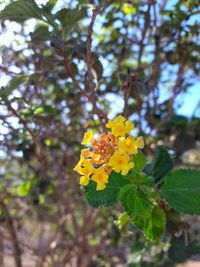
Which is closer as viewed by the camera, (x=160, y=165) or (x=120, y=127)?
(x=120, y=127)

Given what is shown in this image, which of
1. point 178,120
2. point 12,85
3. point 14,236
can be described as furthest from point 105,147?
point 14,236

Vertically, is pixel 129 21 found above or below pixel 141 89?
above

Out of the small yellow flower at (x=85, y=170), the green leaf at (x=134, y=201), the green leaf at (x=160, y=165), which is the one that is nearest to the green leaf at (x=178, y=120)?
the green leaf at (x=160, y=165)

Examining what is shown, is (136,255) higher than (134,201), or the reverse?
(134,201)

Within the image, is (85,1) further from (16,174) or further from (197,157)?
(197,157)

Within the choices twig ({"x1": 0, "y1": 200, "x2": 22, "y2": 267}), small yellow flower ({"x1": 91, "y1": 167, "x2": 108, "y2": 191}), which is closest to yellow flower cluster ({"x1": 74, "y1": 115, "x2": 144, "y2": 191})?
small yellow flower ({"x1": 91, "y1": 167, "x2": 108, "y2": 191})

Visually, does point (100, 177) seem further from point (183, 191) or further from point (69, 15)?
point (69, 15)

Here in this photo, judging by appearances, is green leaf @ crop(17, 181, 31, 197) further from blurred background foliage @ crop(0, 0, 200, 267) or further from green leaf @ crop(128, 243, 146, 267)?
green leaf @ crop(128, 243, 146, 267)

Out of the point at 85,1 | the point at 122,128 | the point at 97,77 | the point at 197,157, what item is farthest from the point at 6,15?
the point at 197,157
